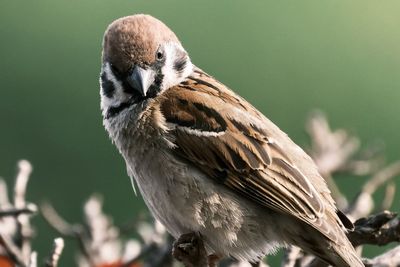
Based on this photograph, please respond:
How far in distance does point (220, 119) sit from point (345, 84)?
5.71 feet

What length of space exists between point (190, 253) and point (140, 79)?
26.2 inches

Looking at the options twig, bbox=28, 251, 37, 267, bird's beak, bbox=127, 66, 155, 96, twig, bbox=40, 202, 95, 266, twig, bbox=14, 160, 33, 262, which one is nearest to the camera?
twig, bbox=28, 251, 37, 267

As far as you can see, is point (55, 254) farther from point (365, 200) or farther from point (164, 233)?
point (365, 200)

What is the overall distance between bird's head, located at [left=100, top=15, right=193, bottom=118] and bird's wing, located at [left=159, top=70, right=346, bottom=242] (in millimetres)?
73

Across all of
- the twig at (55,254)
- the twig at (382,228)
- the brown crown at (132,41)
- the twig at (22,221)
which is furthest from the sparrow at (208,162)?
the twig at (55,254)

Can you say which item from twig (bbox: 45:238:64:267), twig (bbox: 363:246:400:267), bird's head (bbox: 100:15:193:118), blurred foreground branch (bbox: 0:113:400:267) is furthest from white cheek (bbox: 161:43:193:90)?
twig (bbox: 363:246:400:267)

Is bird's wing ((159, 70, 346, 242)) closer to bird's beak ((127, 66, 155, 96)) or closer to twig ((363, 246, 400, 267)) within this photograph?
bird's beak ((127, 66, 155, 96))

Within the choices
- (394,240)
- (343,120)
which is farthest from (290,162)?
(343,120)

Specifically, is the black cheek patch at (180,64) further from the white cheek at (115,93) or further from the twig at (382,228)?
the twig at (382,228)

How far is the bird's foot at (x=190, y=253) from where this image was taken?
2.92 m

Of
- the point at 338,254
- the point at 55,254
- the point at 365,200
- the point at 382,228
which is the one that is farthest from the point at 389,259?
the point at 55,254

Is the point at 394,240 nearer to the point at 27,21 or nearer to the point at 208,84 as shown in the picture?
the point at 208,84

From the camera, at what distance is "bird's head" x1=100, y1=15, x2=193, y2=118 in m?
3.39

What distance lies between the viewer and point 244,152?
3367 mm
